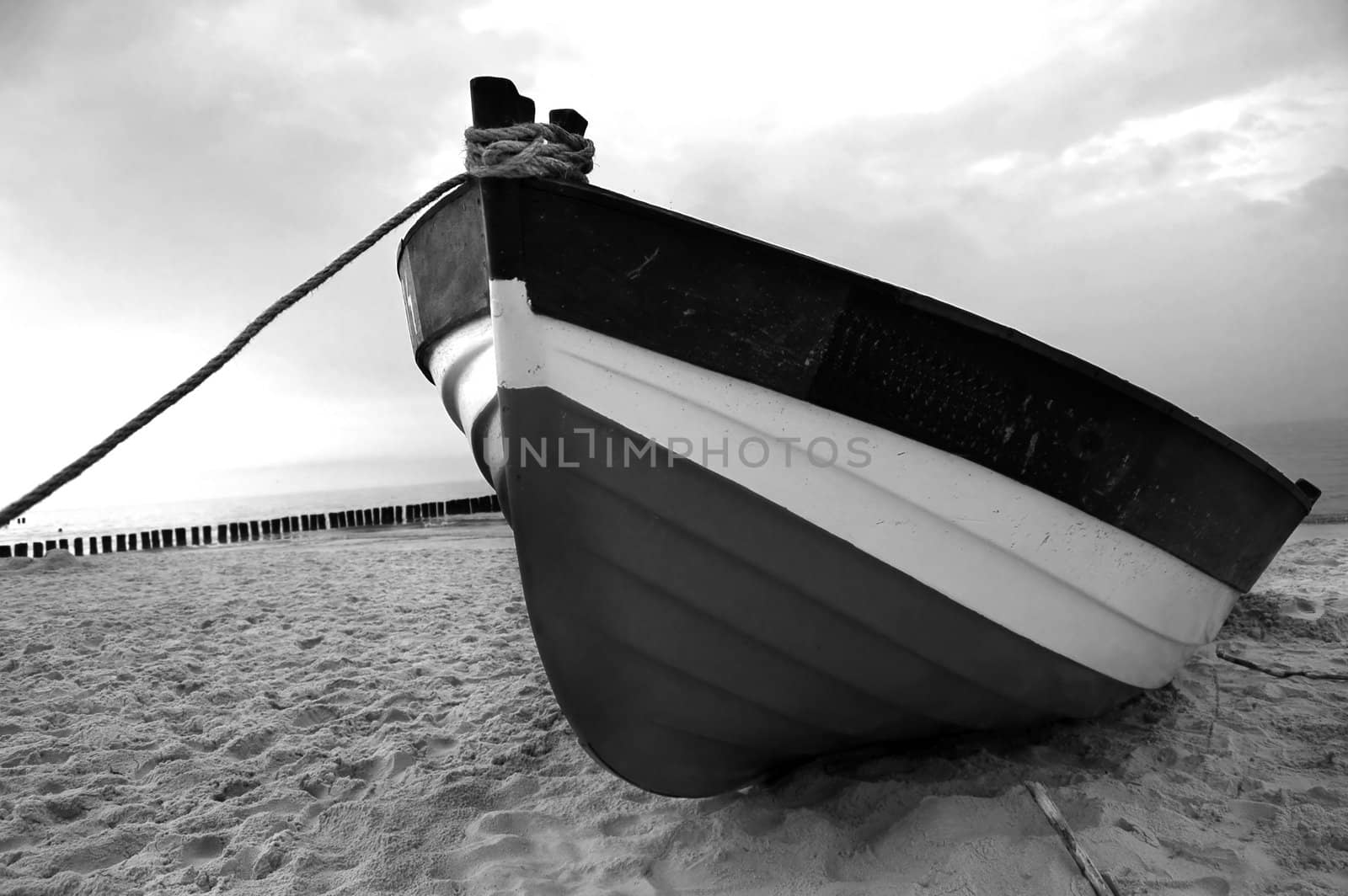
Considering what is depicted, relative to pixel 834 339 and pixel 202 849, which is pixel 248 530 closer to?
pixel 202 849

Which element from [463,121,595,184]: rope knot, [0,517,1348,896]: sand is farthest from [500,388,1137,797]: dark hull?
[463,121,595,184]: rope knot

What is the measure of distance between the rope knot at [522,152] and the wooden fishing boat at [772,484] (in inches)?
1.6

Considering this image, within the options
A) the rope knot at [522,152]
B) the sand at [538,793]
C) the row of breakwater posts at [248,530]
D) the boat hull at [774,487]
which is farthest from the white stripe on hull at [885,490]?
the row of breakwater posts at [248,530]

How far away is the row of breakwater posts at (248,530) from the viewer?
12.4m

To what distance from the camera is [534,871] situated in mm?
2170

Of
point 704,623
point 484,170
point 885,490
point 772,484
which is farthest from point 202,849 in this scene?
point 885,490

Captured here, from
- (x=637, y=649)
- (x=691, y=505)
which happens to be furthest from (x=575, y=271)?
(x=637, y=649)

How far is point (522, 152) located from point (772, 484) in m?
1.05

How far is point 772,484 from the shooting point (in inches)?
77.5

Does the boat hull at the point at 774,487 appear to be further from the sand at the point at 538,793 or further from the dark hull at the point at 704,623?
the sand at the point at 538,793

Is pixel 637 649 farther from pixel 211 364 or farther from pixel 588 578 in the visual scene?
pixel 211 364

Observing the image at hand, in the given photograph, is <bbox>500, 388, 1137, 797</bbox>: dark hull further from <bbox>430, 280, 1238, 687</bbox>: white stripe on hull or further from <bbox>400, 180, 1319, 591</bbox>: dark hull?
<bbox>400, 180, 1319, 591</bbox>: dark hull

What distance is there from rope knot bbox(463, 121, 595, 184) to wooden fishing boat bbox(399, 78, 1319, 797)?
0.13ft

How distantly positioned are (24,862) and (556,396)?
6.86ft
